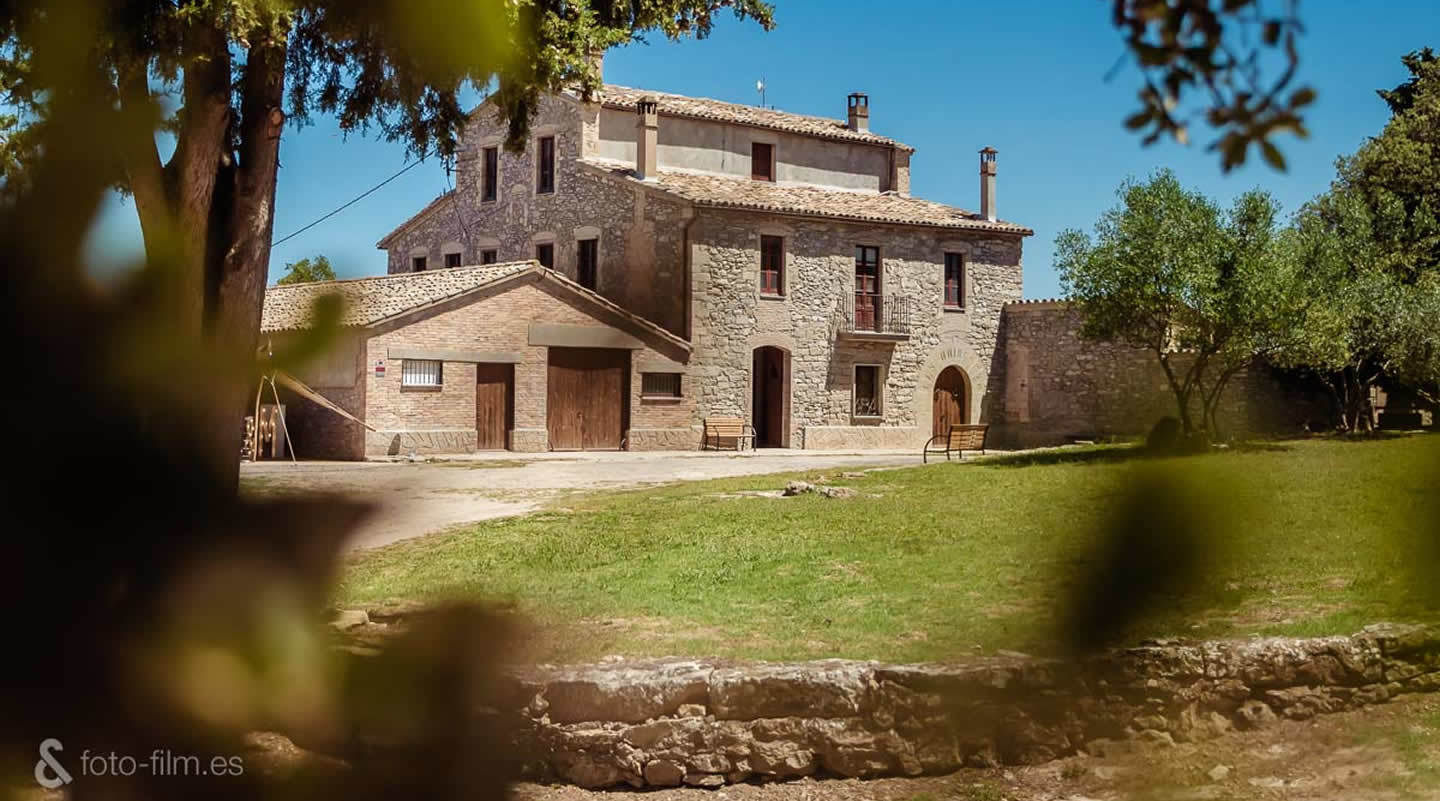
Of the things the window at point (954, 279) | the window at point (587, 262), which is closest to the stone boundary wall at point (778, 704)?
the window at point (587, 262)

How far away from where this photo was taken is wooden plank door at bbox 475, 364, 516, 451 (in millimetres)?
21297

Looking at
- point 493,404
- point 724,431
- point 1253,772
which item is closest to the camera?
point 1253,772

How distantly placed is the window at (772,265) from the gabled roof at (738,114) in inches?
119

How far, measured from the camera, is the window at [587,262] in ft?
82.2

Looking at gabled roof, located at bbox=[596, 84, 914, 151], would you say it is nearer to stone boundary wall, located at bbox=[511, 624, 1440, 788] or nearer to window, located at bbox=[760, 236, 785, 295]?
window, located at bbox=[760, 236, 785, 295]

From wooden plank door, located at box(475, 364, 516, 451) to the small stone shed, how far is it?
2 centimetres

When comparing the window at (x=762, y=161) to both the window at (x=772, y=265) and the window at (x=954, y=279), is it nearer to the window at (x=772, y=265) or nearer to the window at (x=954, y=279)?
the window at (x=772, y=265)

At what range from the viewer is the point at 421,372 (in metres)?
20.5

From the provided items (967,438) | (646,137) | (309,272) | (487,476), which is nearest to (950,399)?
(967,438)

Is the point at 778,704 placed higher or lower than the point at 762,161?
lower

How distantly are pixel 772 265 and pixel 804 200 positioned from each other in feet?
5.88

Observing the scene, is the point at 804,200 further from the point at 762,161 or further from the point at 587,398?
the point at 587,398

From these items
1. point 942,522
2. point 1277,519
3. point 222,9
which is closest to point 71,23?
point 222,9

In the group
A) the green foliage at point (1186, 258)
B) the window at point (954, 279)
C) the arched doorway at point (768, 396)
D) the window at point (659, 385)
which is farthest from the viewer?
the window at point (954, 279)
